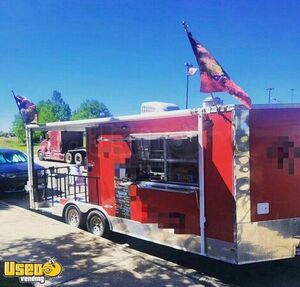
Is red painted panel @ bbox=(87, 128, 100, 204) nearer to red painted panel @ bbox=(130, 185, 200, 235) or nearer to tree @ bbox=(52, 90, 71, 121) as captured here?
red painted panel @ bbox=(130, 185, 200, 235)

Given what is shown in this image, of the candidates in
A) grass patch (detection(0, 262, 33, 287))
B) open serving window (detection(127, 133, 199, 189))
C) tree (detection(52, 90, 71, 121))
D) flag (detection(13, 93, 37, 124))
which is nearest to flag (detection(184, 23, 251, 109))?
open serving window (detection(127, 133, 199, 189))

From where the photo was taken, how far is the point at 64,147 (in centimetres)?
2703

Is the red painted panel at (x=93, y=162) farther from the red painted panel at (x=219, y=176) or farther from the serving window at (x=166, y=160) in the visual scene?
the red painted panel at (x=219, y=176)

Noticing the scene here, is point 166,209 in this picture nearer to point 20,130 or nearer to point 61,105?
point 20,130

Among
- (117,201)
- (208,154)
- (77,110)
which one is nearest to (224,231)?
(208,154)

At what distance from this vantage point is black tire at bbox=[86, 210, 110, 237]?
7363 millimetres

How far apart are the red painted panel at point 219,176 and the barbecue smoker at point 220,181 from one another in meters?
0.01

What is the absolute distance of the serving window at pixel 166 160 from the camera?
5.83 metres

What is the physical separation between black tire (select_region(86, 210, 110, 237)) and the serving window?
1.27 metres

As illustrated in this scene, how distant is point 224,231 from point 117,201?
239 cm

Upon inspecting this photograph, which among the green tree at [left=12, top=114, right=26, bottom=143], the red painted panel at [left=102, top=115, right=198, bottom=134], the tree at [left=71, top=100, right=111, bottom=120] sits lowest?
the red painted panel at [left=102, top=115, right=198, bottom=134]

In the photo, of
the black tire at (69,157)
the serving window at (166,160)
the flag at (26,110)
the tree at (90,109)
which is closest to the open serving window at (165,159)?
the serving window at (166,160)

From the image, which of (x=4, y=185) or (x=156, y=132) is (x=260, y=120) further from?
(x=4, y=185)

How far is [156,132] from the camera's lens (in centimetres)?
628
